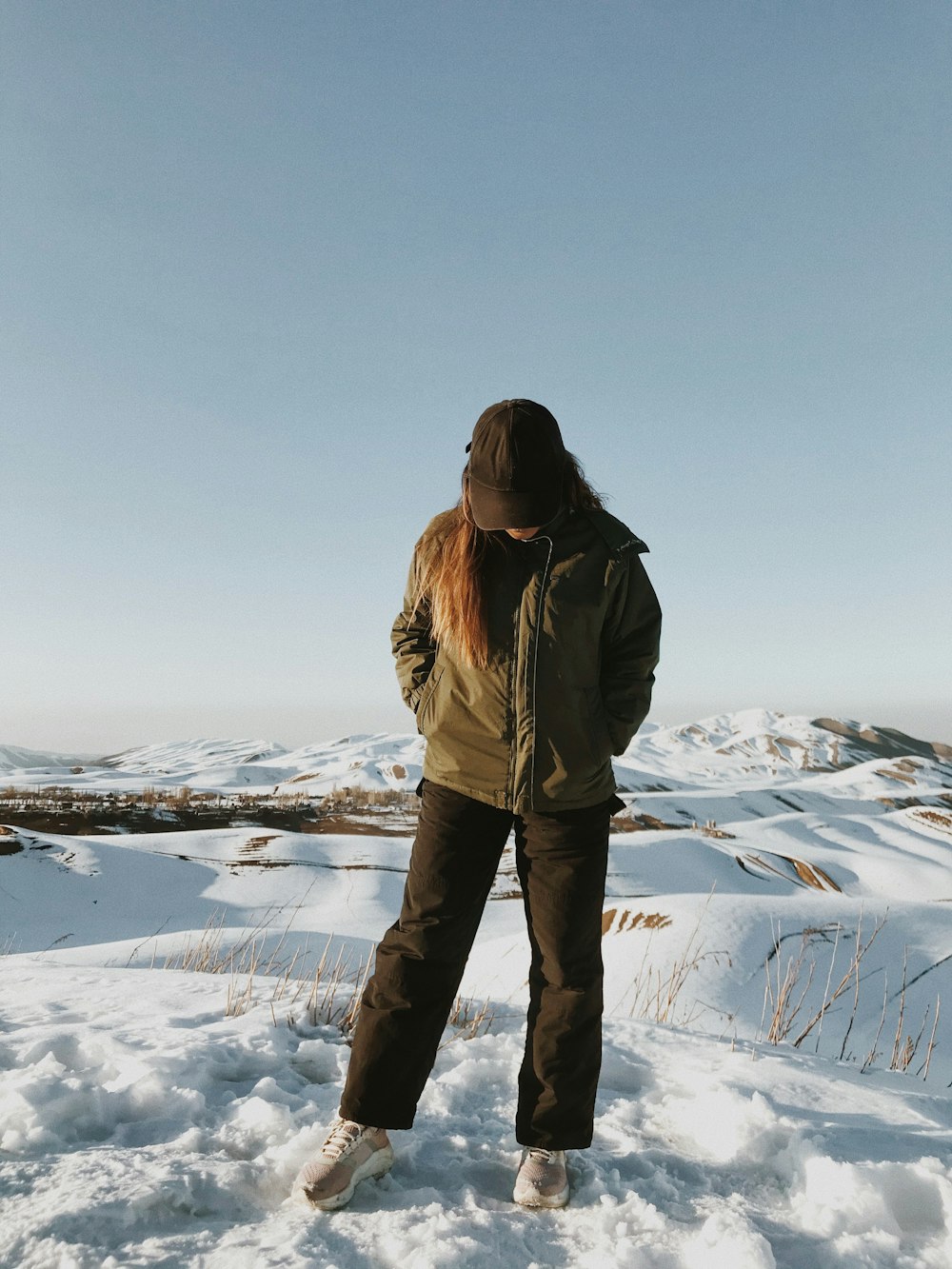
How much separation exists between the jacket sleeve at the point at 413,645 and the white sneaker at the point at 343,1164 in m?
0.90

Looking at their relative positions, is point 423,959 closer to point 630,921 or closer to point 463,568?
point 463,568

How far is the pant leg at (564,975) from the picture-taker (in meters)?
1.57

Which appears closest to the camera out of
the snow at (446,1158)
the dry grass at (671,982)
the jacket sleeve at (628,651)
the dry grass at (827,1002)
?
the snow at (446,1158)

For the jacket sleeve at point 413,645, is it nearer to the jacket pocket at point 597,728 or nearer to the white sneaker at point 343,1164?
the jacket pocket at point 597,728

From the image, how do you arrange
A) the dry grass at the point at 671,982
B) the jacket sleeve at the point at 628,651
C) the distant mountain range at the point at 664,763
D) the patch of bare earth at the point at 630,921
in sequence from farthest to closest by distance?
the distant mountain range at the point at 664,763, the patch of bare earth at the point at 630,921, the dry grass at the point at 671,982, the jacket sleeve at the point at 628,651

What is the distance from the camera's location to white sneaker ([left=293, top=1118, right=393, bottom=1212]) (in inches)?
52.3

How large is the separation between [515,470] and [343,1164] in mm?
1441

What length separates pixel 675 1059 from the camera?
2.15 meters

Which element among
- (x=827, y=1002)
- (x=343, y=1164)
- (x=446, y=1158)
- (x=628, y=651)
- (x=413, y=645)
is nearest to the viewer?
(x=343, y=1164)

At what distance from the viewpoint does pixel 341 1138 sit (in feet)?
4.75

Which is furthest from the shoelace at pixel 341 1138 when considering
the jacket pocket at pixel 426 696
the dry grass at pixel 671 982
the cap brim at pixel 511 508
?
the dry grass at pixel 671 982

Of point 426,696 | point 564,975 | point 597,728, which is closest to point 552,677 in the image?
point 597,728

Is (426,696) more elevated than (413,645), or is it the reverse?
(413,645)

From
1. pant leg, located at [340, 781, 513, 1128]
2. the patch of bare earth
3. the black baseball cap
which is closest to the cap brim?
the black baseball cap
